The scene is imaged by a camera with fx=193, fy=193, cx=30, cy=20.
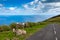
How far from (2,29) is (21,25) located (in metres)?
4.96

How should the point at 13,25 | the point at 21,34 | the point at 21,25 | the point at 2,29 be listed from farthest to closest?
the point at 13,25 → the point at 21,25 → the point at 2,29 → the point at 21,34

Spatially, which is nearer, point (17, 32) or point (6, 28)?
point (17, 32)

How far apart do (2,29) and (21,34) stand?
1264 centimetres

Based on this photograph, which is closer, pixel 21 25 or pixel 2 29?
pixel 2 29

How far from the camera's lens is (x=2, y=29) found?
1556 inches

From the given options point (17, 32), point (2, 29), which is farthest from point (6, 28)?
point (17, 32)

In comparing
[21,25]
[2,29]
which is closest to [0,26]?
[2,29]

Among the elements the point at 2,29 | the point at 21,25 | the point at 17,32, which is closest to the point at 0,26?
the point at 2,29

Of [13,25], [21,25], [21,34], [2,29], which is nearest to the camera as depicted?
[21,34]

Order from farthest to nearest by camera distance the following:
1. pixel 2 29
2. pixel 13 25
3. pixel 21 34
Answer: pixel 13 25
pixel 2 29
pixel 21 34

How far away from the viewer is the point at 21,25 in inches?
1681

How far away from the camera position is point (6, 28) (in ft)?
132

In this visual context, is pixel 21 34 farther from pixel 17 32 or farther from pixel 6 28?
pixel 6 28

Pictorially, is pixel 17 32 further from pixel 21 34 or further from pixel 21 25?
pixel 21 25
